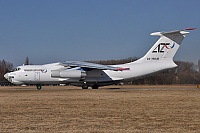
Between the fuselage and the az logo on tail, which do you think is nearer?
the az logo on tail

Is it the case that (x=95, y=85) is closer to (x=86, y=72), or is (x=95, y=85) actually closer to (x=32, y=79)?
(x=86, y=72)

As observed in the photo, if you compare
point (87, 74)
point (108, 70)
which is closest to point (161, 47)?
point (108, 70)

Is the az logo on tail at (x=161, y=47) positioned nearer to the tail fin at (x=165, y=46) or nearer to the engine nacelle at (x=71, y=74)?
the tail fin at (x=165, y=46)

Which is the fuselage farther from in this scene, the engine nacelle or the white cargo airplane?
the engine nacelle

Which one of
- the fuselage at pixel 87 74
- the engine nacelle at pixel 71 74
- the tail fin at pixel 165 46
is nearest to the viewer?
the tail fin at pixel 165 46

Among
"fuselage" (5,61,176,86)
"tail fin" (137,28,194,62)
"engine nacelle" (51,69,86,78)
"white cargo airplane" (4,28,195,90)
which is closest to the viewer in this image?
"tail fin" (137,28,194,62)

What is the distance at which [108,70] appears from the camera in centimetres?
3922

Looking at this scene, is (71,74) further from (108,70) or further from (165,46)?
(165,46)

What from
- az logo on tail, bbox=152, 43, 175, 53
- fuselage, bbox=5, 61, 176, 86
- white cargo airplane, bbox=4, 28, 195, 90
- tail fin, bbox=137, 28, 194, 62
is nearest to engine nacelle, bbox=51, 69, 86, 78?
white cargo airplane, bbox=4, 28, 195, 90

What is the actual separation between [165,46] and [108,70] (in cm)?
Result: 638

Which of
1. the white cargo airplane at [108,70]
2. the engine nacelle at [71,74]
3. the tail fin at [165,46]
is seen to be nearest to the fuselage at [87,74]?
the white cargo airplane at [108,70]

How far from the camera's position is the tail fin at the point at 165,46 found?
3775 centimetres

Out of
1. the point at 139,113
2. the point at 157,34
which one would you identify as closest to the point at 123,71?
the point at 157,34

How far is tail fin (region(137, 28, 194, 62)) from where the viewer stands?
37.8 metres
